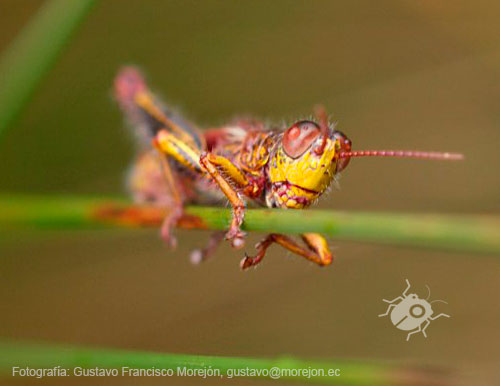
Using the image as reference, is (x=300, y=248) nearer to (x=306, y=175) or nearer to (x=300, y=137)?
(x=306, y=175)

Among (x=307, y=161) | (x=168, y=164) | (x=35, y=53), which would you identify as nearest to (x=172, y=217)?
(x=168, y=164)

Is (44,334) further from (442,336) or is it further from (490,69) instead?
(490,69)

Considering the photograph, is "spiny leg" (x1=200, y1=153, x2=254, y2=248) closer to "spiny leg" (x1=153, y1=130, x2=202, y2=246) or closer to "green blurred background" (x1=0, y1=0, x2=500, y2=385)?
"spiny leg" (x1=153, y1=130, x2=202, y2=246)

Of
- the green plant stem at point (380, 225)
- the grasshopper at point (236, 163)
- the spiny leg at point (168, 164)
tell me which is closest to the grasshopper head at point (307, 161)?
the grasshopper at point (236, 163)

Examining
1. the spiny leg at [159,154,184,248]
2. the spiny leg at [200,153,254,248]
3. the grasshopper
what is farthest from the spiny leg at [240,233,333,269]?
the spiny leg at [159,154,184,248]

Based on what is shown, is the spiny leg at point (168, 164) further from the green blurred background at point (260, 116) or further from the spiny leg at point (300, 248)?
the green blurred background at point (260, 116)

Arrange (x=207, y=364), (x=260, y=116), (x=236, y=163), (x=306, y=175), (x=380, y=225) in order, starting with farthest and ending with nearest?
(x=260, y=116) < (x=236, y=163) < (x=306, y=175) < (x=207, y=364) < (x=380, y=225)
